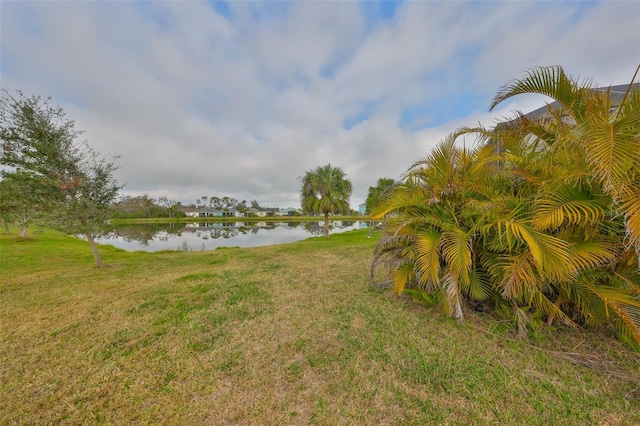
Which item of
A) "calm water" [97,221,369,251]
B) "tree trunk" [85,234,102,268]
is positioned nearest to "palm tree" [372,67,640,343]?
"tree trunk" [85,234,102,268]

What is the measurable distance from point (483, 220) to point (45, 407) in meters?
4.45

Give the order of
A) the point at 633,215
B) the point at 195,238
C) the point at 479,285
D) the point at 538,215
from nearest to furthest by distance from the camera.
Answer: the point at 633,215 → the point at 538,215 → the point at 479,285 → the point at 195,238

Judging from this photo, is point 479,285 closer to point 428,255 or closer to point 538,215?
point 428,255

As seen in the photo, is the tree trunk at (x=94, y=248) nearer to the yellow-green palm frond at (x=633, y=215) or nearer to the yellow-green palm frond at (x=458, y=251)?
the yellow-green palm frond at (x=458, y=251)

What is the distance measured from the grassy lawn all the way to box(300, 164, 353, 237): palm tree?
978cm

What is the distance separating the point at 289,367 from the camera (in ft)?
7.20

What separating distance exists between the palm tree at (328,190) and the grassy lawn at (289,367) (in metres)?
9.78

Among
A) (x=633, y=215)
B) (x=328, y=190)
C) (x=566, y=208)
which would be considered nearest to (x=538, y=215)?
(x=566, y=208)

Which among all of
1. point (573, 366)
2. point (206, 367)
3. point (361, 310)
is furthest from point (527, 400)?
point (206, 367)

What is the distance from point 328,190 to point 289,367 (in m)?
11.8

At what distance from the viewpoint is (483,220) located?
266 cm

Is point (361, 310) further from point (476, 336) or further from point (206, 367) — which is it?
point (206, 367)

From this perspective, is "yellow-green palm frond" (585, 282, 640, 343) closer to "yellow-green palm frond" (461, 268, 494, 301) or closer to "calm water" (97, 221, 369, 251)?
"yellow-green palm frond" (461, 268, 494, 301)

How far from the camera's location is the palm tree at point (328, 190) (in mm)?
13570
